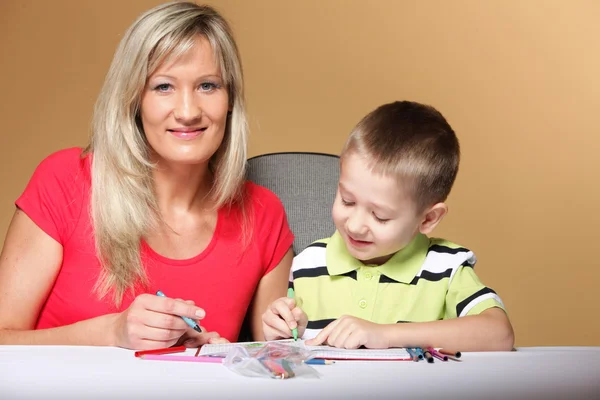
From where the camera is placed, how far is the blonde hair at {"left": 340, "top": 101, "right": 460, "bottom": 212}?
5.73ft

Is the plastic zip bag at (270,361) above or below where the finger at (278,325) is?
above

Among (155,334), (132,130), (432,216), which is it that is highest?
(132,130)

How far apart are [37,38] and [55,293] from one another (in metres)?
1.49

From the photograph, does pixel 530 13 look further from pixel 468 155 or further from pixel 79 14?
pixel 79 14

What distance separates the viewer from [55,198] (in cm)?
201

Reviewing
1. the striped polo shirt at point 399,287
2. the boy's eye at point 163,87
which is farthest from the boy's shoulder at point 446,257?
the boy's eye at point 163,87

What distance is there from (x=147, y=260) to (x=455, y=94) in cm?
168

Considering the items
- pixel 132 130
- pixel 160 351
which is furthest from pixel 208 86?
pixel 160 351

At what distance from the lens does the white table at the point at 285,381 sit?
3.99 ft

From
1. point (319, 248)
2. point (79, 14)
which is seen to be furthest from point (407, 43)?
point (319, 248)

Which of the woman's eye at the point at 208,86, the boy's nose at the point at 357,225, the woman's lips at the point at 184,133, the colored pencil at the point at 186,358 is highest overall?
the woman's eye at the point at 208,86

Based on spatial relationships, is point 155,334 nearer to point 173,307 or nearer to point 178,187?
point 173,307

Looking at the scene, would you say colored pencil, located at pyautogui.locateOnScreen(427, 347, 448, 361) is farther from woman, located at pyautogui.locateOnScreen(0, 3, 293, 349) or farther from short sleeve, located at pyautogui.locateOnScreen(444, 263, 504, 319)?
woman, located at pyautogui.locateOnScreen(0, 3, 293, 349)

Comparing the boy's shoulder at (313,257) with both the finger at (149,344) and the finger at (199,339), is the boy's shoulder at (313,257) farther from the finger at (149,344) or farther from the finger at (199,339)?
the finger at (149,344)
